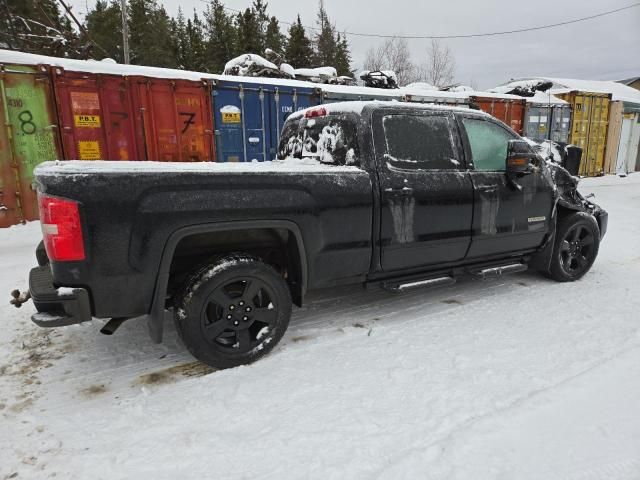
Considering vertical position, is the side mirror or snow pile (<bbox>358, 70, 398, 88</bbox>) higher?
snow pile (<bbox>358, 70, 398, 88</bbox>)

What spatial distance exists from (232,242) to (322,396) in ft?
3.93

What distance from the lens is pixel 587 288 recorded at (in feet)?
14.5

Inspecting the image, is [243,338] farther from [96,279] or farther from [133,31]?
[133,31]

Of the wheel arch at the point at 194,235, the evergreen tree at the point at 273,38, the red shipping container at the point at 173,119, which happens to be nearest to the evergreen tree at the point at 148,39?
the evergreen tree at the point at 273,38

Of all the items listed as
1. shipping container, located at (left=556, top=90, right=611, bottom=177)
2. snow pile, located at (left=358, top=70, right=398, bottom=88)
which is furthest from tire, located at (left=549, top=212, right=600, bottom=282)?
shipping container, located at (left=556, top=90, right=611, bottom=177)

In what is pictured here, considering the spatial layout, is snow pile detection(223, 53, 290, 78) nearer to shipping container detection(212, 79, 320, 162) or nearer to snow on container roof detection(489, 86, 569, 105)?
shipping container detection(212, 79, 320, 162)

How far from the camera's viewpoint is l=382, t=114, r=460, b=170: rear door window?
3441mm

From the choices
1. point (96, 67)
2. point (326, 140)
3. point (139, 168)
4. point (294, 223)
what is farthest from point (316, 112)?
point (96, 67)

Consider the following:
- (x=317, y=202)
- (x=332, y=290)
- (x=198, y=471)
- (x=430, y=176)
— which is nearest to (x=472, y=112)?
(x=430, y=176)

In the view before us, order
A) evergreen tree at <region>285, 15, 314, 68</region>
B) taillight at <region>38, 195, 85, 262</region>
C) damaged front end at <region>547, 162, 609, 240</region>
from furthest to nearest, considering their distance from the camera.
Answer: evergreen tree at <region>285, 15, 314, 68</region>
damaged front end at <region>547, 162, 609, 240</region>
taillight at <region>38, 195, 85, 262</region>

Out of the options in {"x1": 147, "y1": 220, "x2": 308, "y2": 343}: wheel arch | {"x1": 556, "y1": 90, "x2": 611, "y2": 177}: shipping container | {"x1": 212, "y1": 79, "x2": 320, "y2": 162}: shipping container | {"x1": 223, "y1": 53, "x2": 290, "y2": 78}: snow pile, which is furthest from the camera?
{"x1": 556, "y1": 90, "x2": 611, "y2": 177}: shipping container

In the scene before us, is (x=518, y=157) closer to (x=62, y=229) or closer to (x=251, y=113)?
(x=62, y=229)

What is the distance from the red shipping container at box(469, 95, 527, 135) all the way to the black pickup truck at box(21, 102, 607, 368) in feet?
29.2

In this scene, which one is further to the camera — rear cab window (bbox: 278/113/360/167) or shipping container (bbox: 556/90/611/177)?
shipping container (bbox: 556/90/611/177)
